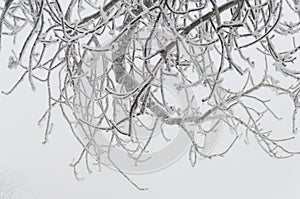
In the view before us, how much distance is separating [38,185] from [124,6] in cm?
326

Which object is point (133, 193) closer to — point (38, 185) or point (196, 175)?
point (196, 175)

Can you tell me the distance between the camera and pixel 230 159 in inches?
146

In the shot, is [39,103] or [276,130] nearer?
[276,130]

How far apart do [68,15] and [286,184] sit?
3.21m

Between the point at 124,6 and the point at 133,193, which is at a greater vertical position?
the point at 133,193

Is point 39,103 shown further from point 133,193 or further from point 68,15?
point 68,15

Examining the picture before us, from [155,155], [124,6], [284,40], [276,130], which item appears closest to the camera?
[124,6]

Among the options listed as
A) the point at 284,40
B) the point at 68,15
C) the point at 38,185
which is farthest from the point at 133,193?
the point at 68,15

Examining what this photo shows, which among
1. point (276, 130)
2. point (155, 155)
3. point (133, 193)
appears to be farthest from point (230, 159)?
point (155, 155)

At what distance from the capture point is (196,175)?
3775 mm

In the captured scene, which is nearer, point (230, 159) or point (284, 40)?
point (284, 40)

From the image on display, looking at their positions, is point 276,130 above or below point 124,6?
above

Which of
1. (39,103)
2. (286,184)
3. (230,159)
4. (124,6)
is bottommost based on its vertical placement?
(124,6)

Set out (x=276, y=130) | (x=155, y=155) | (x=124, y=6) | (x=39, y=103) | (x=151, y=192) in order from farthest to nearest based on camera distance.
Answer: (x=151, y=192) → (x=39, y=103) → (x=276, y=130) → (x=155, y=155) → (x=124, y=6)
